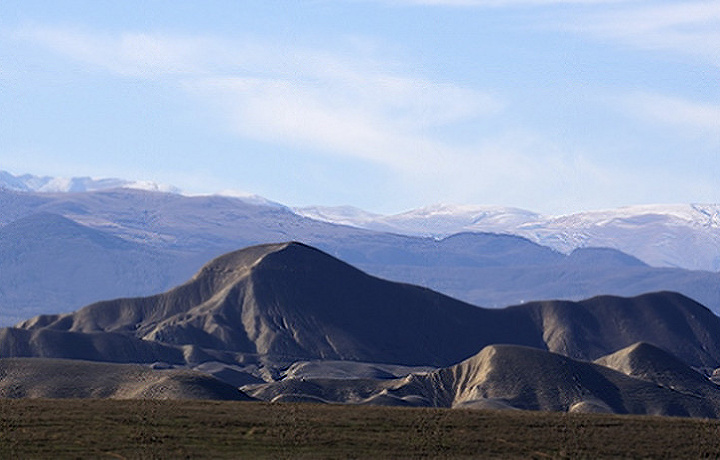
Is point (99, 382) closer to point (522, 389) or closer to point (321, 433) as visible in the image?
point (522, 389)

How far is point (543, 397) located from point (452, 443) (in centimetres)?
10978

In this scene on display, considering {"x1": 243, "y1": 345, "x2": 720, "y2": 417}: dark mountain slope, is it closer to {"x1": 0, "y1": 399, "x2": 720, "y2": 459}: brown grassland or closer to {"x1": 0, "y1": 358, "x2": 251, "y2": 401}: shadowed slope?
{"x1": 0, "y1": 358, "x2": 251, "y2": 401}: shadowed slope

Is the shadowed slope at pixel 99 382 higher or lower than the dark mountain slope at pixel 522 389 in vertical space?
higher

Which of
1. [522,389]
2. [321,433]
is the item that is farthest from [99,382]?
[321,433]

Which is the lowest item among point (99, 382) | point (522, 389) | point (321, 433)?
point (522, 389)

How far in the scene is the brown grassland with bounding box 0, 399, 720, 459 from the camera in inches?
2778

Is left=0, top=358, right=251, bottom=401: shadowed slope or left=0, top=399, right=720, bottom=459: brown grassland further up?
left=0, top=399, right=720, bottom=459: brown grassland

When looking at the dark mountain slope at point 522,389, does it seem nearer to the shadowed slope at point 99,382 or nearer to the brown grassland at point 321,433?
the shadowed slope at point 99,382

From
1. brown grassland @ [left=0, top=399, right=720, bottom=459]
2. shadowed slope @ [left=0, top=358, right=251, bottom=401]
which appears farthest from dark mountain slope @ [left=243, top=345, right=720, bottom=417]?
brown grassland @ [left=0, top=399, right=720, bottom=459]

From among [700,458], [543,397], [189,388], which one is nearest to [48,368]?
[189,388]

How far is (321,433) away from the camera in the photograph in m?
75.5

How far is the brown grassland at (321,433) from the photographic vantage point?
70.6 meters

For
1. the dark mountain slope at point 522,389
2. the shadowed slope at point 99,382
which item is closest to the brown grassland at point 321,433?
the shadowed slope at point 99,382

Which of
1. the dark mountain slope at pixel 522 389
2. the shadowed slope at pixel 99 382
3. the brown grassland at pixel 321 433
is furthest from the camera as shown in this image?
the dark mountain slope at pixel 522 389
